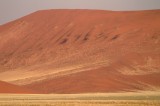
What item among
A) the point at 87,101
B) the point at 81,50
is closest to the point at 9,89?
the point at 87,101

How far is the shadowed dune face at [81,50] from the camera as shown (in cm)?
7612

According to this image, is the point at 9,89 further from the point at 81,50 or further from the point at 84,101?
the point at 81,50

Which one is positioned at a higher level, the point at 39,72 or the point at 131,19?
Answer: the point at 131,19

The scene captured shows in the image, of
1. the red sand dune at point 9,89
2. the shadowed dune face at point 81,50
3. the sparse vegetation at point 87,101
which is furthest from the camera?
the shadowed dune face at point 81,50

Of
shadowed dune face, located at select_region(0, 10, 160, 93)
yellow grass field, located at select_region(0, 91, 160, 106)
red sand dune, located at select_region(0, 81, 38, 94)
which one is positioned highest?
yellow grass field, located at select_region(0, 91, 160, 106)

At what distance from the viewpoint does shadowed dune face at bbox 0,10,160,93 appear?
250 ft

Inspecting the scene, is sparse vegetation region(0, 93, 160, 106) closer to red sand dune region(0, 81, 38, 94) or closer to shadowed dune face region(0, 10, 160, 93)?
red sand dune region(0, 81, 38, 94)

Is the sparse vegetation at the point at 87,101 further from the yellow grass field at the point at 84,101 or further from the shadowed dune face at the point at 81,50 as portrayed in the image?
the shadowed dune face at the point at 81,50

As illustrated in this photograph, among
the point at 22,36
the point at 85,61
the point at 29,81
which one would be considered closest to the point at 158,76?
the point at 85,61

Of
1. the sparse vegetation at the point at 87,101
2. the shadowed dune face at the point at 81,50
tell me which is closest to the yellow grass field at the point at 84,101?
the sparse vegetation at the point at 87,101

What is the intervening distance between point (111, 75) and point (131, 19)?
Answer: 30.9 m

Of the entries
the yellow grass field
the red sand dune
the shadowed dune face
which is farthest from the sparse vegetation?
the shadowed dune face

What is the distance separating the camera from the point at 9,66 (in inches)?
4053

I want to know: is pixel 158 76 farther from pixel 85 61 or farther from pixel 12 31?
pixel 12 31
